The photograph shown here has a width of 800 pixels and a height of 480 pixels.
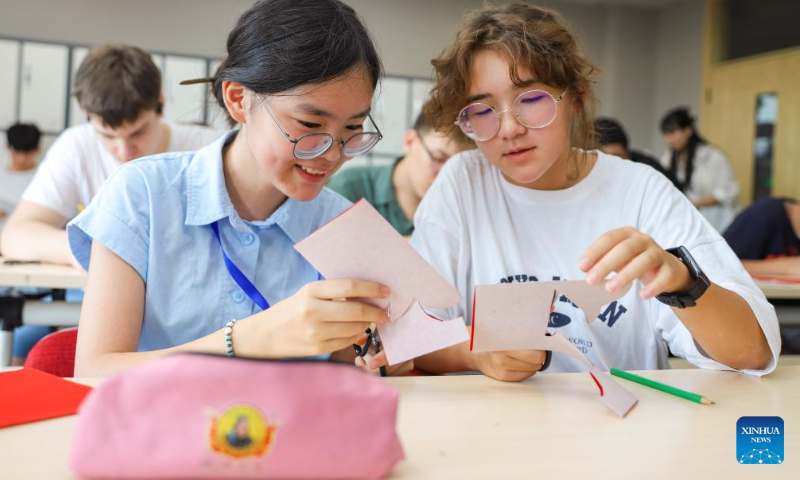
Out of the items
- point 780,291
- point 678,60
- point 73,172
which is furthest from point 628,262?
point 678,60

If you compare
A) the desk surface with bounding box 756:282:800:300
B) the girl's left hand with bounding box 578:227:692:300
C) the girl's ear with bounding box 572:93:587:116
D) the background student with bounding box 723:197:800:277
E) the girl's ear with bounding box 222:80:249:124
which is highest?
the girl's ear with bounding box 572:93:587:116

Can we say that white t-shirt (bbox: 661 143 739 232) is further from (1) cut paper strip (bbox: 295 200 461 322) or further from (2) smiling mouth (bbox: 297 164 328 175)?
(1) cut paper strip (bbox: 295 200 461 322)

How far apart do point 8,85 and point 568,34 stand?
260 inches

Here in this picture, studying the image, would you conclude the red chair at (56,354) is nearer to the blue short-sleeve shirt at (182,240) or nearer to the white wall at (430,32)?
the blue short-sleeve shirt at (182,240)

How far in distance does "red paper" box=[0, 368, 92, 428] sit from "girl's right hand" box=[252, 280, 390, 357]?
251 millimetres

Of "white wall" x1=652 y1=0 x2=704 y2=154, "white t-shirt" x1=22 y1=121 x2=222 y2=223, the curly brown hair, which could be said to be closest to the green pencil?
the curly brown hair

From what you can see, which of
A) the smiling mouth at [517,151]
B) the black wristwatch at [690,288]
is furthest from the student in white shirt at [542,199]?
the black wristwatch at [690,288]

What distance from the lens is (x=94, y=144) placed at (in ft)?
8.63

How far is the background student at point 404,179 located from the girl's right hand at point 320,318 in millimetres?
1506

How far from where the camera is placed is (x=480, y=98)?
4.48 ft

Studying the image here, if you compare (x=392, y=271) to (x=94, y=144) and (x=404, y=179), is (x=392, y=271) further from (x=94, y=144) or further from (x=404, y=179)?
(x=94, y=144)

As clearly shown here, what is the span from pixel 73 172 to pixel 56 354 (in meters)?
1.52

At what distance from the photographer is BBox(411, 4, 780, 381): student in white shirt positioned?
1326 mm

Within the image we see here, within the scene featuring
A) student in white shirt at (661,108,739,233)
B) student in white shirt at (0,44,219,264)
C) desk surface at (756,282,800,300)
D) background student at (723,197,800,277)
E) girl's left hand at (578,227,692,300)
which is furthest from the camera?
student in white shirt at (661,108,739,233)
